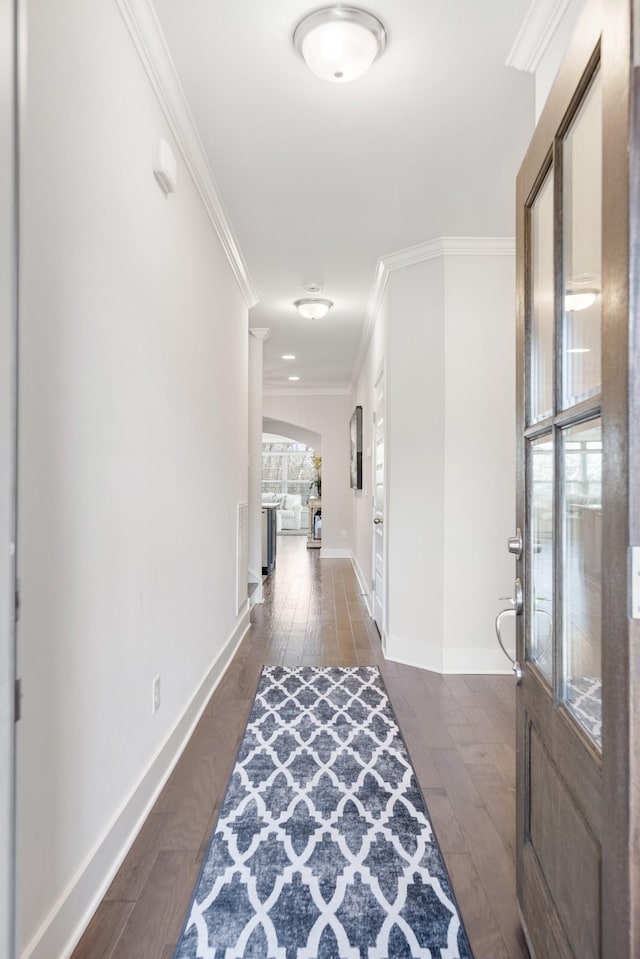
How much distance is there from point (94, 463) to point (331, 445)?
7301 mm

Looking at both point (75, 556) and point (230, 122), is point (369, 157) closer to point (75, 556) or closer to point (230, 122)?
point (230, 122)

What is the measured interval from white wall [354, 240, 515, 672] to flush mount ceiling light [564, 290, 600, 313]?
241cm

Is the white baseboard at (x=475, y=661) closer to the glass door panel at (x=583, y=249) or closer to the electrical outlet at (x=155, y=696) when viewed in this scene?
the electrical outlet at (x=155, y=696)

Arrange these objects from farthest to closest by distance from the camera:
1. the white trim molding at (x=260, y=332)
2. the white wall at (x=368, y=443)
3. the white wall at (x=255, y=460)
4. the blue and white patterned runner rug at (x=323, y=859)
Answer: the white trim molding at (x=260, y=332) → the white wall at (x=255, y=460) → the white wall at (x=368, y=443) → the blue and white patterned runner rug at (x=323, y=859)

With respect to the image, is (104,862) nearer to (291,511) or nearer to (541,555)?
(541,555)

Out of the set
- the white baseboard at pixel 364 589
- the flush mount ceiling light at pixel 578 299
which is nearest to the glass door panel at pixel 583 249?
the flush mount ceiling light at pixel 578 299

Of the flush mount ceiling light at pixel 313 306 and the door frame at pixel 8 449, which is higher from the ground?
the flush mount ceiling light at pixel 313 306

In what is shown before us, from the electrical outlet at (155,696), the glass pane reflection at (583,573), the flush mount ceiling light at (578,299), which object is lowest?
the electrical outlet at (155,696)

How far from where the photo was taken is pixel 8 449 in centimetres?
89

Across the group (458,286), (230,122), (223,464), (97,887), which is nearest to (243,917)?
(97,887)

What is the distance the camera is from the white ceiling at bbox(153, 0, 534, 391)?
1.81m

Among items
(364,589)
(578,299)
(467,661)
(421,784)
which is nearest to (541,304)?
(578,299)

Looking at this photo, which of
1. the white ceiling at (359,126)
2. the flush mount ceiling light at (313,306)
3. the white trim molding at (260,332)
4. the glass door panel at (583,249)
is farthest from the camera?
the white trim molding at (260,332)

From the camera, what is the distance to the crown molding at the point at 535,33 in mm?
1683
